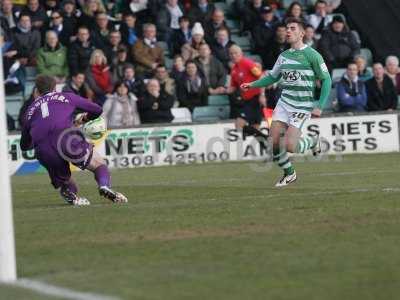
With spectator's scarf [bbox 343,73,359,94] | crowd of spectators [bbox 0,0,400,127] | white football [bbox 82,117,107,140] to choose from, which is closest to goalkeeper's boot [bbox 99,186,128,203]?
white football [bbox 82,117,107,140]

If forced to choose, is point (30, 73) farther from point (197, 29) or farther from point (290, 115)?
point (290, 115)

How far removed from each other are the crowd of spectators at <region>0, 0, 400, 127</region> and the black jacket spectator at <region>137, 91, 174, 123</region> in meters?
0.02

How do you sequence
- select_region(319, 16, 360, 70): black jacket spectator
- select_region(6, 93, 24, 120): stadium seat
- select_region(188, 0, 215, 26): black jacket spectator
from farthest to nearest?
select_region(319, 16, 360, 70): black jacket spectator, select_region(188, 0, 215, 26): black jacket spectator, select_region(6, 93, 24, 120): stadium seat

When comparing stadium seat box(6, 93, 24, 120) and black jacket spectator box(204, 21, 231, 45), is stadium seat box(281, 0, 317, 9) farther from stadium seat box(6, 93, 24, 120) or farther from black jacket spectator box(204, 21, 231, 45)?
stadium seat box(6, 93, 24, 120)

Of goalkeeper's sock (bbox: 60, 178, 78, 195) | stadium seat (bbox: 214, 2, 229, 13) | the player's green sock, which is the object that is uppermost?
stadium seat (bbox: 214, 2, 229, 13)

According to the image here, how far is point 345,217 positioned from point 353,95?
48.7 feet

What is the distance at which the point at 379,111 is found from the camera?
26750 mm

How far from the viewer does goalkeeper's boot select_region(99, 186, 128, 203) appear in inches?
579

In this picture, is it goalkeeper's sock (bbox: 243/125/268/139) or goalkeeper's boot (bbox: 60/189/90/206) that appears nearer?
goalkeeper's boot (bbox: 60/189/90/206)

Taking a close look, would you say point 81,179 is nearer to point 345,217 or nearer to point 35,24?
point 35,24

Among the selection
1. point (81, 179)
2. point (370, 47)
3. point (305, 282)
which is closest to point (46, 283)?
point (305, 282)

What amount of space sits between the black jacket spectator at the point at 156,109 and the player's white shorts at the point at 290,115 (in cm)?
819

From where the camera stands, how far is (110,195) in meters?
14.8

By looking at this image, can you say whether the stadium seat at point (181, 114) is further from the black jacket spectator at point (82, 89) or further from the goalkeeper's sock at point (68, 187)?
the goalkeeper's sock at point (68, 187)
